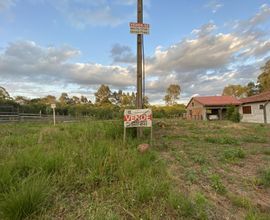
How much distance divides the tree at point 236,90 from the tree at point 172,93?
13808mm

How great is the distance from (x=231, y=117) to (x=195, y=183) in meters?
23.6

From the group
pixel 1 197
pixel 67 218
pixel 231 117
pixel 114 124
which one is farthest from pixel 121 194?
pixel 231 117

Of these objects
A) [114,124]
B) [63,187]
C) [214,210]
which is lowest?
[214,210]

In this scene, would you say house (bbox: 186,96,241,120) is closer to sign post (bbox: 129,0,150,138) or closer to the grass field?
sign post (bbox: 129,0,150,138)

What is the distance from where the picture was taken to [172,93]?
66.6 meters

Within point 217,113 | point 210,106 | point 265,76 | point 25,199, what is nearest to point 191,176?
point 25,199

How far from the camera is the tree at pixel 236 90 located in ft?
199

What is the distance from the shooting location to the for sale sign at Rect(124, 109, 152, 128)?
5547 millimetres

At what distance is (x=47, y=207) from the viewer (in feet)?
8.21

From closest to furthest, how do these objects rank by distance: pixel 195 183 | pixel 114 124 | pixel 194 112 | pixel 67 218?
pixel 67 218
pixel 195 183
pixel 114 124
pixel 194 112

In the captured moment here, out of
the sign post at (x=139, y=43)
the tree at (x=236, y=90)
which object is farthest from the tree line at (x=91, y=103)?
the sign post at (x=139, y=43)

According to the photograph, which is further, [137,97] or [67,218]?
[137,97]

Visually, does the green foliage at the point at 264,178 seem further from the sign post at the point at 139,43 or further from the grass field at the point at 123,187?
the sign post at the point at 139,43

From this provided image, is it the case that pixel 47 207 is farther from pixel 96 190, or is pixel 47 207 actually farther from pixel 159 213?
pixel 159 213
